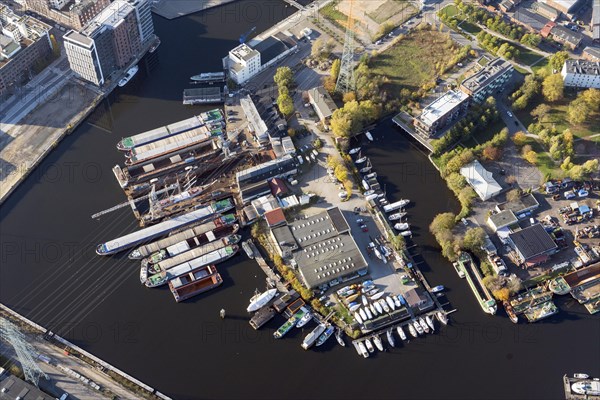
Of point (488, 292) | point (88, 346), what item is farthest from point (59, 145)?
point (488, 292)

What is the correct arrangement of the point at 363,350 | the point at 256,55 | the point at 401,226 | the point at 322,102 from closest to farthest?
the point at 363,350 → the point at 401,226 → the point at 322,102 → the point at 256,55

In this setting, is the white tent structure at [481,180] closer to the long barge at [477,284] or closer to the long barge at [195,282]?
the long barge at [477,284]

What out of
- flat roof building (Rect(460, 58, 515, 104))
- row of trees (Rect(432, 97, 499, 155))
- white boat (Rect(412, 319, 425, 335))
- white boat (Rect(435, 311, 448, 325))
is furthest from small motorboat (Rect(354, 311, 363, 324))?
flat roof building (Rect(460, 58, 515, 104))

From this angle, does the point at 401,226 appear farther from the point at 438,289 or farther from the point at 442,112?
the point at 442,112

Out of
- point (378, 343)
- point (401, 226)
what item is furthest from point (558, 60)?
point (378, 343)

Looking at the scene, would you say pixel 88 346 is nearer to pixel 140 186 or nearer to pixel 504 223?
pixel 140 186

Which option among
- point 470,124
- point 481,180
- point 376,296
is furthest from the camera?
point 470,124

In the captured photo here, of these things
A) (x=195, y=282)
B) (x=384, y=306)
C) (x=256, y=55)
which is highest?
(x=256, y=55)
